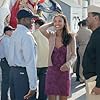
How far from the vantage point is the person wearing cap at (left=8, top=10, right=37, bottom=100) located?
548 cm

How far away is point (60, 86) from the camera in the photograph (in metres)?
6.79

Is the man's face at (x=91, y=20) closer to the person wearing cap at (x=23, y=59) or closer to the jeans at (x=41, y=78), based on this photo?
the person wearing cap at (x=23, y=59)

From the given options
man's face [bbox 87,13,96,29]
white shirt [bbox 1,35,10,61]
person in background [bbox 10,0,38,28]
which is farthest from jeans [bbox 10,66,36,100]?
person in background [bbox 10,0,38,28]

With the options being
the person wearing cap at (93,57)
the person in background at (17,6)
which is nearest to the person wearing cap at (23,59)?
the person wearing cap at (93,57)

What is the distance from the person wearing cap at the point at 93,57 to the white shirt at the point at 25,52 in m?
0.70

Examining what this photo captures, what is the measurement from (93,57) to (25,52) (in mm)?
917

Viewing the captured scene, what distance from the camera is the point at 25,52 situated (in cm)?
546

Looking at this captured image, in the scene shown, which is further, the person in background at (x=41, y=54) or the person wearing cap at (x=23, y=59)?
the person in background at (x=41, y=54)

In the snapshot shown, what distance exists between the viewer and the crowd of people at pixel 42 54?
17.7 feet

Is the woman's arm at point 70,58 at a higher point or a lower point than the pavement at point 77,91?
higher

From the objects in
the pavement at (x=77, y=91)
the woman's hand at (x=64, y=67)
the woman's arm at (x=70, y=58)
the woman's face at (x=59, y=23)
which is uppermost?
the woman's face at (x=59, y=23)

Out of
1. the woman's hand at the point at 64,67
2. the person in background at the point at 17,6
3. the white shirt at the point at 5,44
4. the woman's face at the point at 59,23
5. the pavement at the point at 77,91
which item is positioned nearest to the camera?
the woman's hand at the point at 64,67

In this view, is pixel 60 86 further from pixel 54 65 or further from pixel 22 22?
pixel 22 22

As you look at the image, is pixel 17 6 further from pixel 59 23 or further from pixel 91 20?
pixel 91 20
